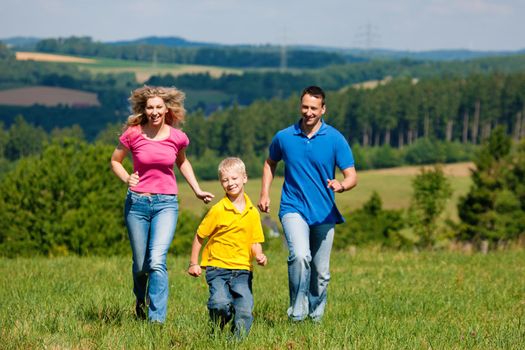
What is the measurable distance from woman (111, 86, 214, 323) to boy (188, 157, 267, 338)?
0.85 meters

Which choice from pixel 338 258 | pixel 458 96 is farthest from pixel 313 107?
pixel 458 96

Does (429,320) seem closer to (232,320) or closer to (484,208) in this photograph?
(232,320)

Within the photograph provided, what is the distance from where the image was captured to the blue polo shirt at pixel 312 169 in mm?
7660

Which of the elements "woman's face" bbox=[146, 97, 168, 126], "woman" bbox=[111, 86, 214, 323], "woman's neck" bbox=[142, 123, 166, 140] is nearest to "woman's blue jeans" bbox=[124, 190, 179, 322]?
"woman" bbox=[111, 86, 214, 323]

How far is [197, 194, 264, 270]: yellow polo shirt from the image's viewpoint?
6.66 m

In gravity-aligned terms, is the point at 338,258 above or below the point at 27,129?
above

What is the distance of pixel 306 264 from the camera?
7578 millimetres

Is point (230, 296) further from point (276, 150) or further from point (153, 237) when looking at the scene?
point (276, 150)

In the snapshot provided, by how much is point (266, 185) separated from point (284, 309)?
1.51 m

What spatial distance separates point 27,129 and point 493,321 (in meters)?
166

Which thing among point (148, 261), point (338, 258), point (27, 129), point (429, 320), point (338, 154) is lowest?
point (27, 129)

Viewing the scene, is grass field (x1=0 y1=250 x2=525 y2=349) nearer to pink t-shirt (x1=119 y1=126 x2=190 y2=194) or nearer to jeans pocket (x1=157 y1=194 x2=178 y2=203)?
jeans pocket (x1=157 y1=194 x2=178 y2=203)

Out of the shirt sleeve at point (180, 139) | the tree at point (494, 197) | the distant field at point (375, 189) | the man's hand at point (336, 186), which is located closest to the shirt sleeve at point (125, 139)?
the shirt sleeve at point (180, 139)

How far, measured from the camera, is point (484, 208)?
75.0 meters
